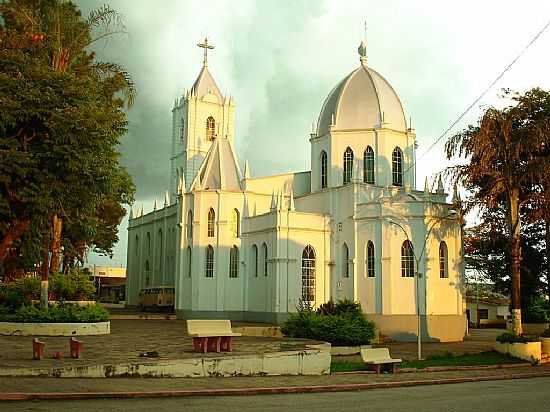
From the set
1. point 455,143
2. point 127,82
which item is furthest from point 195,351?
point 455,143

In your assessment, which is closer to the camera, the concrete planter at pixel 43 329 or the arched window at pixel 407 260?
the concrete planter at pixel 43 329

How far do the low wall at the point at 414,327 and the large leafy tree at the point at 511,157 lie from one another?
8473 millimetres

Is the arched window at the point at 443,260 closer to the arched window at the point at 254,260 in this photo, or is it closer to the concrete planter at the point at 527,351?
the concrete planter at the point at 527,351

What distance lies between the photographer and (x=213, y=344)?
19516 mm

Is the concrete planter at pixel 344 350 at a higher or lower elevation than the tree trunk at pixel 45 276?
lower

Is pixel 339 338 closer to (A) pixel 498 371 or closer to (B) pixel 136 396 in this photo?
(A) pixel 498 371

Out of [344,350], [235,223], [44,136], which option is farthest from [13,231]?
[235,223]

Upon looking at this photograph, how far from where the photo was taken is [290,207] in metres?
40.8

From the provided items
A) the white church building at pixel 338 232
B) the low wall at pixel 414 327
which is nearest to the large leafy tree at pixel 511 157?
the white church building at pixel 338 232

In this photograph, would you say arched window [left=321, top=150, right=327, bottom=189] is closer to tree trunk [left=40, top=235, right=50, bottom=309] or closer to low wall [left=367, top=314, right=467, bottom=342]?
low wall [left=367, top=314, right=467, bottom=342]

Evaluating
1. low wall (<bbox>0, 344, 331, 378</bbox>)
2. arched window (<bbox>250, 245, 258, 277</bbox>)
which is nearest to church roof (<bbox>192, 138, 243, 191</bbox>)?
arched window (<bbox>250, 245, 258, 277</bbox>)

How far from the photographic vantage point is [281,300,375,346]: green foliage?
2611 cm

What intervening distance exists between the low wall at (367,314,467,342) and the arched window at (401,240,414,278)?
2445 mm

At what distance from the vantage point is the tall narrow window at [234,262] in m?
44.6
